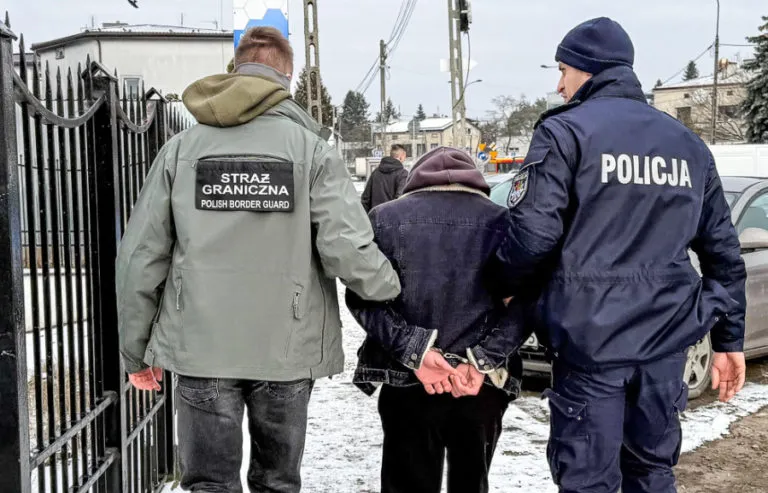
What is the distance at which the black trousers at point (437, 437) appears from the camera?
9.29 ft

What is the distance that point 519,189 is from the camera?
2.71 metres

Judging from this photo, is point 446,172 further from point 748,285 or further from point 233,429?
point 748,285

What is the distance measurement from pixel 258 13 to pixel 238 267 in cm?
379

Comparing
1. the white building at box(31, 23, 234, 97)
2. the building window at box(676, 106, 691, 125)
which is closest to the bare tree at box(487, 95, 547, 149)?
the building window at box(676, 106, 691, 125)

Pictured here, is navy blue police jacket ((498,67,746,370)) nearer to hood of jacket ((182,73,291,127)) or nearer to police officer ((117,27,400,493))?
police officer ((117,27,400,493))

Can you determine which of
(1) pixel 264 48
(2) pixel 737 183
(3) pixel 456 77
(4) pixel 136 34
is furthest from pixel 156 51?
(1) pixel 264 48

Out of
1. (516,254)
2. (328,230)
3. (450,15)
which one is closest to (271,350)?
(328,230)

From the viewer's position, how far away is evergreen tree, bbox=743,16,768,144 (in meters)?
35.2

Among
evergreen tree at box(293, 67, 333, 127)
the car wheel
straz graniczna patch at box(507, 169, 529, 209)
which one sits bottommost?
the car wheel

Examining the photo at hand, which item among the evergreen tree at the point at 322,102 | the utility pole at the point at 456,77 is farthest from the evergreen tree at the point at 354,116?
the utility pole at the point at 456,77

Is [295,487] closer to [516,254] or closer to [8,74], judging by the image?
[516,254]

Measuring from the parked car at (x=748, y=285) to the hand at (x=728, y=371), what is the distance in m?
2.56

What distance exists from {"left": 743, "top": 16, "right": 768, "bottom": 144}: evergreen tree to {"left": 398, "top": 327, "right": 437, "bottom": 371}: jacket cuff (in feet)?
119

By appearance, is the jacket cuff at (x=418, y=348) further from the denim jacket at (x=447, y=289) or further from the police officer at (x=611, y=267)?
the police officer at (x=611, y=267)
